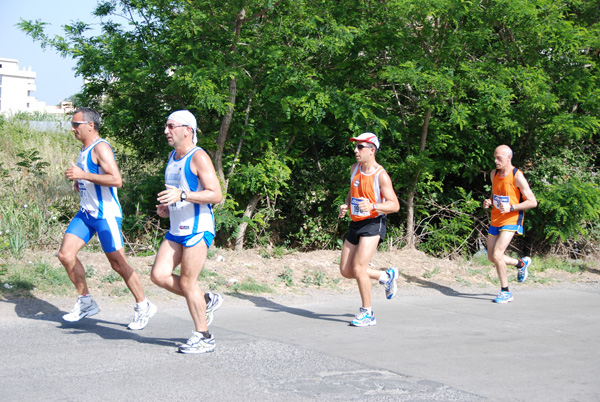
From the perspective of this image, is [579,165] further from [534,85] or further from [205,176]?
[205,176]

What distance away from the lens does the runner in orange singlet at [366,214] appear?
6.52 metres

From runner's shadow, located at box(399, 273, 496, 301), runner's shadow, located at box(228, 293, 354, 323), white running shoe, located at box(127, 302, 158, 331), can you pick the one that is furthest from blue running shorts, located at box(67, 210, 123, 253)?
runner's shadow, located at box(399, 273, 496, 301)

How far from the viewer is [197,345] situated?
16.8 feet

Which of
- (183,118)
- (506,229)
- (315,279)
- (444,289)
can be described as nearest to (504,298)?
(506,229)

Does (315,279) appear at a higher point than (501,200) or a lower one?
lower

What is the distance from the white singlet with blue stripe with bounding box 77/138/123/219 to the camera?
5.82 m

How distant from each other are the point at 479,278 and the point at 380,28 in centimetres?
436

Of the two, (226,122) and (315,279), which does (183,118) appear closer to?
(315,279)

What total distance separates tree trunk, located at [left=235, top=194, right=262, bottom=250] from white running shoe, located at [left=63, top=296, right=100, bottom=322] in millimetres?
4589

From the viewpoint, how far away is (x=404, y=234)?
1134 centimetres

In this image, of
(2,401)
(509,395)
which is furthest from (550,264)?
(2,401)

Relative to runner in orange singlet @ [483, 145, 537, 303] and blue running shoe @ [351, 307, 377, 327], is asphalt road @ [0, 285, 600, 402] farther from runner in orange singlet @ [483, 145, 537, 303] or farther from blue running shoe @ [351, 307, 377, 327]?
runner in orange singlet @ [483, 145, 537, 303]

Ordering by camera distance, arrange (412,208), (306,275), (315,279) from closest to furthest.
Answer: (315,279) → (306,275) → (412,208)

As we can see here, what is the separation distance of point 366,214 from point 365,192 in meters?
0.25
